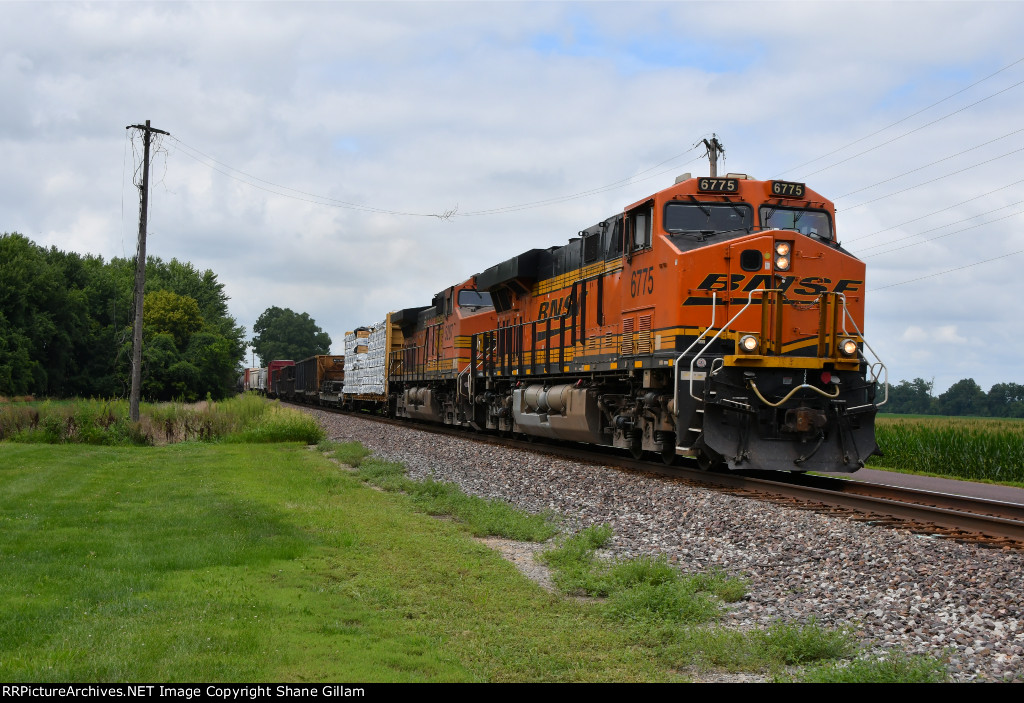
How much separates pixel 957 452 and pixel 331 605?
17.7 meters

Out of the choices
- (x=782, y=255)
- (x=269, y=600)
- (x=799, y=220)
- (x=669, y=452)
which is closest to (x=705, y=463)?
(x=669, y=452)

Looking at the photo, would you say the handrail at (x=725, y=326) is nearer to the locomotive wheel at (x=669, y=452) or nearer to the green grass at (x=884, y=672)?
the locomotive wheel at (x=669, y=452)

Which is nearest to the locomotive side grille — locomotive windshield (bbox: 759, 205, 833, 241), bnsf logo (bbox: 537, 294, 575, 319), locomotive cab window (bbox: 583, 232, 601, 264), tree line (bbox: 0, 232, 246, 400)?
locomotive windshield (bbox: 759, 205, 833, 241)

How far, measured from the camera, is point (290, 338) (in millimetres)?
143250

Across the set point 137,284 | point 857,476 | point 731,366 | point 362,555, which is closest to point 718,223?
point 731,366

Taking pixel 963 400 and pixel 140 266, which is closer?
pixel 140 266

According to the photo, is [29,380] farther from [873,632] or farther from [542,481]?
[873,632]

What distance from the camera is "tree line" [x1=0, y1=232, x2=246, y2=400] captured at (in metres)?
50.8

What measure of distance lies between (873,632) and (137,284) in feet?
76.6

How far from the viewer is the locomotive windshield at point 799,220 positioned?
13086 mm

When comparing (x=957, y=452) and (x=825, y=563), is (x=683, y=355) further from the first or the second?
(x=957, y=452)

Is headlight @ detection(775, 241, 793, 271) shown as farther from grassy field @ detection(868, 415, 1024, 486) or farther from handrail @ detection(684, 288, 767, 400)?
grassy field @ detection(868, 415, 1024, 486)

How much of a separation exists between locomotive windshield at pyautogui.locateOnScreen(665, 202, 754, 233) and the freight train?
15 mm

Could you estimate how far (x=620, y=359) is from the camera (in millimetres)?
14195
